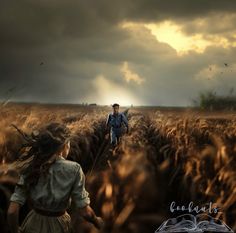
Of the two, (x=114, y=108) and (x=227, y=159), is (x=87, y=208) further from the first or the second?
(x=114, y=108)

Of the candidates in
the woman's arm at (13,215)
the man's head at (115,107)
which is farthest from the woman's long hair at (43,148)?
the man's head at (115,107)

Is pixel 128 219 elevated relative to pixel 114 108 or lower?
lower

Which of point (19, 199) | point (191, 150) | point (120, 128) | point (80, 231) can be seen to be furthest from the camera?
point (120, 128)

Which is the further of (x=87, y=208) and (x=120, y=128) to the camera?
(x=120, y=128)

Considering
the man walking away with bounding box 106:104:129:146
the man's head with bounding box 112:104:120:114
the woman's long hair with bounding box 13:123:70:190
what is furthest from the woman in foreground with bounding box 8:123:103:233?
the man's head with bounding box 112:104:120:114

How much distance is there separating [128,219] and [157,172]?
1.57 m

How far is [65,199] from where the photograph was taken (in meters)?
3.78

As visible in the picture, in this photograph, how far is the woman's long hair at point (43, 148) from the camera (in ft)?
12.3

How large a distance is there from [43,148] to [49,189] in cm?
26

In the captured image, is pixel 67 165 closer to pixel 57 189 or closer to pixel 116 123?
pixel 57 189

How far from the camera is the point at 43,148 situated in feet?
12.4

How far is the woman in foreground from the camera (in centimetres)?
373

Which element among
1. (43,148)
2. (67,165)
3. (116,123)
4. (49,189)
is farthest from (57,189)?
(116,123)

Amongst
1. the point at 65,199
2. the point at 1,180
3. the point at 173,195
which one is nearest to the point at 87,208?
the point at 65,199
